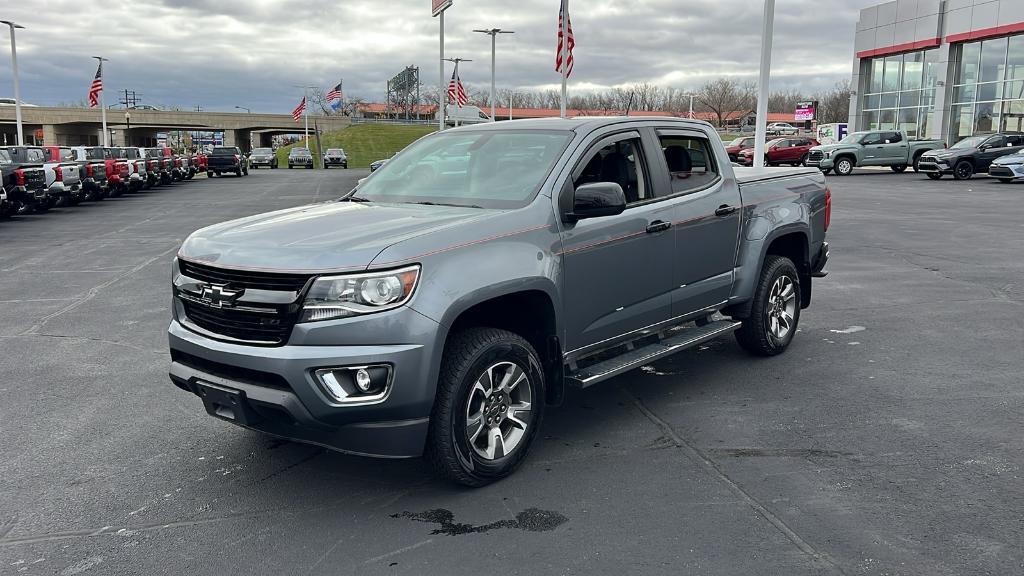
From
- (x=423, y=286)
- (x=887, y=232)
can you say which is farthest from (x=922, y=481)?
(x=887, y=232)

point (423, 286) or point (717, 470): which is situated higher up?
point (423, 286)

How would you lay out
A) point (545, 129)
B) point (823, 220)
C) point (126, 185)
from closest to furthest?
point (545, 129), point (823, 220), point (126, 185)

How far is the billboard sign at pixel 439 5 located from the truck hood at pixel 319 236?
30126mm

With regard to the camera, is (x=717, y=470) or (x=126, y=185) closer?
(x=717, y=470)

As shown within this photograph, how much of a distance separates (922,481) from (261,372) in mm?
3358

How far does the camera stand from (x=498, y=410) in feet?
14.3

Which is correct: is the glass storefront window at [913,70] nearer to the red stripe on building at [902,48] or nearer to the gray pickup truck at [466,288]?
the red stripe on building at [902,48]

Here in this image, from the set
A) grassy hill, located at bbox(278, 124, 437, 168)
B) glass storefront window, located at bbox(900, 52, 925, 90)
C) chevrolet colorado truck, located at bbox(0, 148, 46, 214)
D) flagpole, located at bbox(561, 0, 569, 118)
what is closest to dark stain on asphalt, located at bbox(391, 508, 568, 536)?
chevrolet colorado truck, located at bbox(0, 148, 46, 214)

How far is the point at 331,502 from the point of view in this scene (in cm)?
418

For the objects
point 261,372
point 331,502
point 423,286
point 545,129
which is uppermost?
point 545,129

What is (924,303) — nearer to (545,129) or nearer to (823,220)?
(823,220)

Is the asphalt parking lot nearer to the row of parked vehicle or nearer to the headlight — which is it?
the headlight

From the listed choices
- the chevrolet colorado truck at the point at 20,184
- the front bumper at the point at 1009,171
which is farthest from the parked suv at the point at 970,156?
the chevrolet colorado truck at the point at 20,184

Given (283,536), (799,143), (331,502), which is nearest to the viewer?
(283,536)
